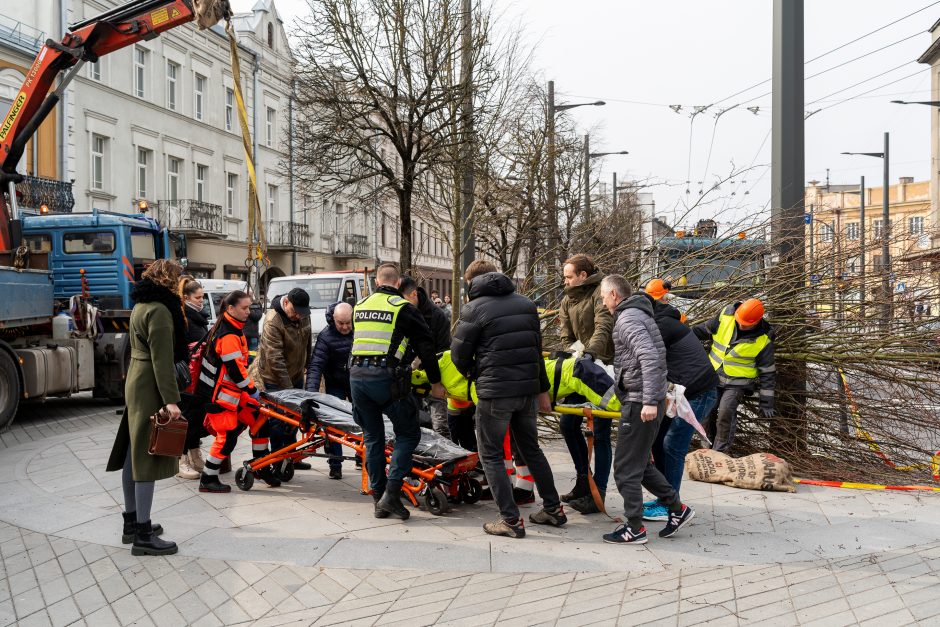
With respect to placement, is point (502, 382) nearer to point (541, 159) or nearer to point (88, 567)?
point (88, 567)

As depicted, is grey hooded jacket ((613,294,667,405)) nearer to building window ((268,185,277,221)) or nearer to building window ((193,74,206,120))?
building window ((193,74,206,120))

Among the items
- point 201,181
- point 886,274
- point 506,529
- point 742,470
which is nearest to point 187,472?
point 506,529

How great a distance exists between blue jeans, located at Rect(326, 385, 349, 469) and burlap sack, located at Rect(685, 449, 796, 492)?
3.07 meters

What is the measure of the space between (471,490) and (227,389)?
7.21ft

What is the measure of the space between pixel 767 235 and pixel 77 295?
10042 millimetres

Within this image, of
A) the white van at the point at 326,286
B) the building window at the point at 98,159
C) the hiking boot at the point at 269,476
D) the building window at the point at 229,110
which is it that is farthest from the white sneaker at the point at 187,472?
the building window at the point at 229,110

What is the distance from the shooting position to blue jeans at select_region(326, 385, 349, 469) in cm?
735

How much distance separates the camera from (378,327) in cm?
622

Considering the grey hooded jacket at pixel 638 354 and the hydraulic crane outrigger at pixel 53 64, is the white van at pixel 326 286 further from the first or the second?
the grey hooded jacket at pixel 638 354

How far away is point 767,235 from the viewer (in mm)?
9047

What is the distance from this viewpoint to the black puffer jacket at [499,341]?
5797 millimetres

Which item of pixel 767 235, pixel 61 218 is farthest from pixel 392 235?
pixel 767 235

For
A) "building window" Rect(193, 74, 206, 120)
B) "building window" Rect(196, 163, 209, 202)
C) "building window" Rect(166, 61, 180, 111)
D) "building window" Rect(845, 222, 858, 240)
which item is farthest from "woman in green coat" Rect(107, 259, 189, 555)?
"building window" Rect(193, 74, 206, 120)

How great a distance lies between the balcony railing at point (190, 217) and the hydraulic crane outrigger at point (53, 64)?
18.5 metres
